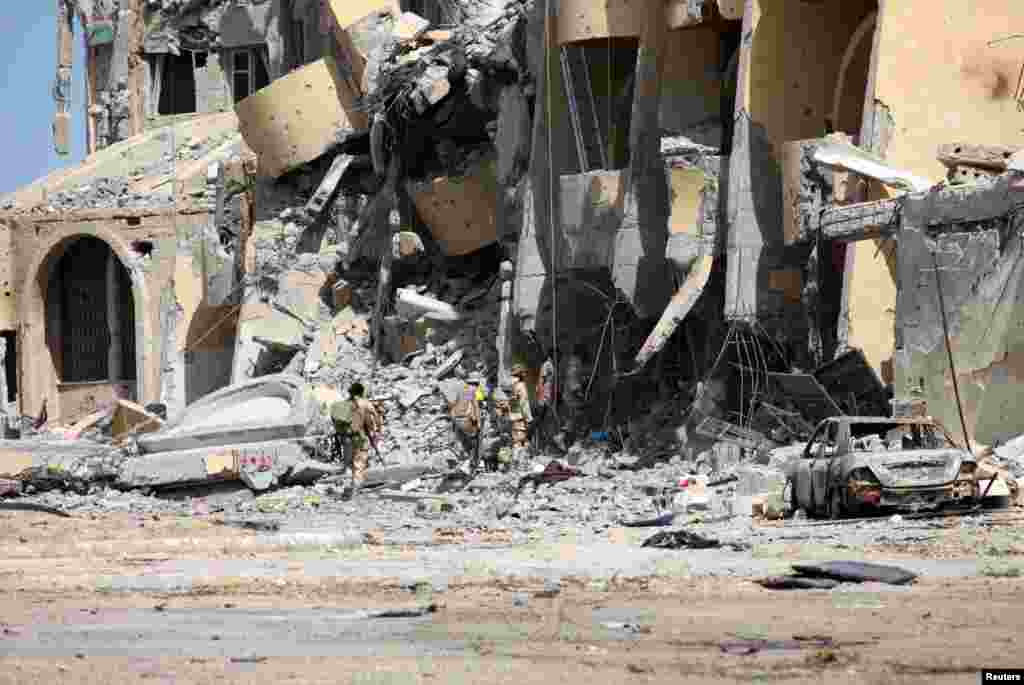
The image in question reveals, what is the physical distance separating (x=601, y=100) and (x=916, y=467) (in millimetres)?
14154

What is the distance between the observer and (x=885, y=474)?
16.8 meters

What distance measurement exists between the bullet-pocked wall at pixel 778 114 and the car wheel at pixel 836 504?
26.5 feet

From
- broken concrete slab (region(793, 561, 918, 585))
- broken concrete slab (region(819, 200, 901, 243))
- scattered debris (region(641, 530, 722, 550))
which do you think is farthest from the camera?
broken concrete slab (region(819, 200, 901, 243))

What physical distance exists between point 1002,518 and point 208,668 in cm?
849

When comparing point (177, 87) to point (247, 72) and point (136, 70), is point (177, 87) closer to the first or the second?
point (136, 70)

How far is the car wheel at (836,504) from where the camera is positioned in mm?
17125

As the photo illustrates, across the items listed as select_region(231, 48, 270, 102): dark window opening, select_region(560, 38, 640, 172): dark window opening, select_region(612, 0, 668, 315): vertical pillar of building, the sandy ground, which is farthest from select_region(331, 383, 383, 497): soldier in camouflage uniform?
select_region(231, 48, 270, 102): dark window opening

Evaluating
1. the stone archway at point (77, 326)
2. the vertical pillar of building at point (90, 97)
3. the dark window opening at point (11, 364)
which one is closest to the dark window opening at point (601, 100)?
the stone archway at point (77, 326)

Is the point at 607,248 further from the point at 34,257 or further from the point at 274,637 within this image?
the point at 34,257

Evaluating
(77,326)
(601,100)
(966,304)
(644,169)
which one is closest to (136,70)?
(77,326)

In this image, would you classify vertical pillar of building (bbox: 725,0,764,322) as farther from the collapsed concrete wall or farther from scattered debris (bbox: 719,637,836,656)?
scattered debris (bbox: 719,637,836,656)

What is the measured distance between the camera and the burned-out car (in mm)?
16719

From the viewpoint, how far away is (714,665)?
894 cm

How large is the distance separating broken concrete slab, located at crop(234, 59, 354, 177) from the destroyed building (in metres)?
0.05
